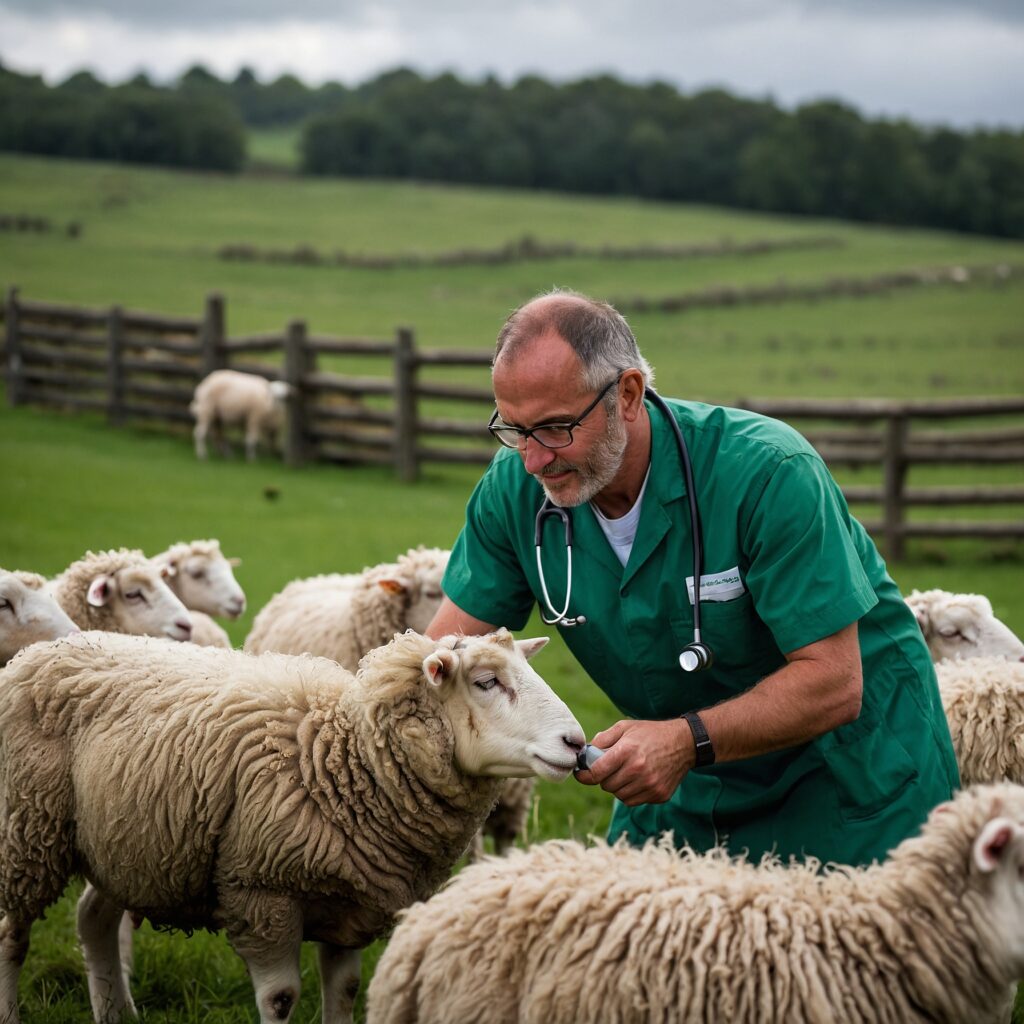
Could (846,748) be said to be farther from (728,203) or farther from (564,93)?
(564,93)

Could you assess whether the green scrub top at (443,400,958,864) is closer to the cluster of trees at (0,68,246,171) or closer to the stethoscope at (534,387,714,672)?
the stethoscope at (534,387,714,672)

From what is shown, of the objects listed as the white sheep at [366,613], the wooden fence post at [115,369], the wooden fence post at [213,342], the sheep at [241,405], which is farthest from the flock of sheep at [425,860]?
the wooden fence post at [115,369]

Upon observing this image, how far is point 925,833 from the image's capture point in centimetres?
273

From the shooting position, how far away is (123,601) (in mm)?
5480

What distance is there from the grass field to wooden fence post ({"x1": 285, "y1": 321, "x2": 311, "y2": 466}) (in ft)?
1.36

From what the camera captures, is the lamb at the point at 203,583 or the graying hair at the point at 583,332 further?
the lamb at the point at 203,583

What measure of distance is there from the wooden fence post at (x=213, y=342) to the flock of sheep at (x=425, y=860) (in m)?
15.0

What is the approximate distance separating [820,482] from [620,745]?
0.82m

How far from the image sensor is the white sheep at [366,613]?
583 centimetres

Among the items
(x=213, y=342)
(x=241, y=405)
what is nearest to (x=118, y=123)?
(x=213, y=342)

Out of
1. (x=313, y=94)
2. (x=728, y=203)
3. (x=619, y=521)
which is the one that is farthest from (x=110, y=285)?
(x=313, y=94)

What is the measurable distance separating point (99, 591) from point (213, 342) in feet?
47.5

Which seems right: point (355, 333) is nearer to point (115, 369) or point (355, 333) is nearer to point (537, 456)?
point (115, 369)

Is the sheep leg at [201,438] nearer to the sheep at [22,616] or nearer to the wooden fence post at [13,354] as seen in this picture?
the wooden fence post at [13,354]
